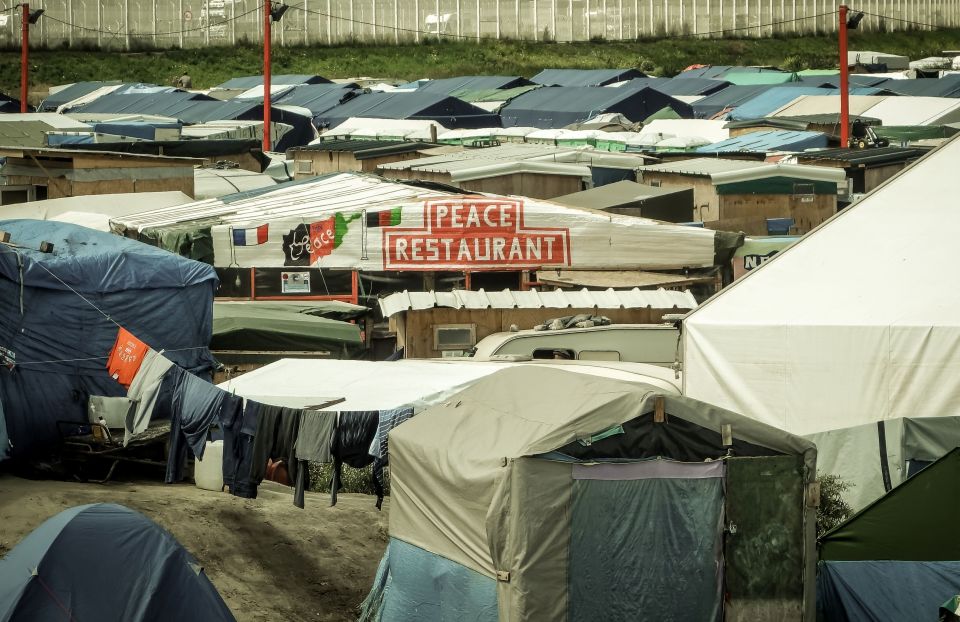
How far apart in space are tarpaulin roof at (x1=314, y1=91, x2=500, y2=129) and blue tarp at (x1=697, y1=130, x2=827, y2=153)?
1136cm

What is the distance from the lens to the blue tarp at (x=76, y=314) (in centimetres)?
1393

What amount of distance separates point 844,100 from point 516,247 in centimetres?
1303

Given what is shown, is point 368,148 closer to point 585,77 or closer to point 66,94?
point 585,77

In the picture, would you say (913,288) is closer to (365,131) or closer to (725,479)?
(725,479)

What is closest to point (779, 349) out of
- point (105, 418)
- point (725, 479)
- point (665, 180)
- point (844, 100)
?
point (725, 479)

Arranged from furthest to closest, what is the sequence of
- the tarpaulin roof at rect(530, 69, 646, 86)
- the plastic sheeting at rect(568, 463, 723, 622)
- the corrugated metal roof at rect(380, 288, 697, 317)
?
the tarpaulin roof at rect(530, 69, 646, 86)
the corrugated metal roof at rect(380, 288, 697, 317)
the plastic sheeting at rect(568, 463, 723, 622)

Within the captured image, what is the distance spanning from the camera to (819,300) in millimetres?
12133

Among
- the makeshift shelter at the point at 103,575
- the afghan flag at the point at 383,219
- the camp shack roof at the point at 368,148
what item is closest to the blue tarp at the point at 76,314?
the afghan flag at the point at 383,219

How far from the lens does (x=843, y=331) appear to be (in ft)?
37.7

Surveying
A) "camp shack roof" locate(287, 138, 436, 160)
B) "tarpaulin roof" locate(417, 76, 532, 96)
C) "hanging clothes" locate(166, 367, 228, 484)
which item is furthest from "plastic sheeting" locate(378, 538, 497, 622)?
"tarpaulin roof" locate(417, 76, 532, 96)

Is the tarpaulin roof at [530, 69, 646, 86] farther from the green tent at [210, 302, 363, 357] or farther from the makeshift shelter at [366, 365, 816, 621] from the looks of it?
the makeshift shelter at [366, 365, 816, 621]

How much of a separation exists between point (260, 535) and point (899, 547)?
17.9 ft

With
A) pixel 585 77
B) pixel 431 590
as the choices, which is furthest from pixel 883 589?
pixel 585 77

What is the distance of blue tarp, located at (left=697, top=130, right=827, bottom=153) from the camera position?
30594mm
